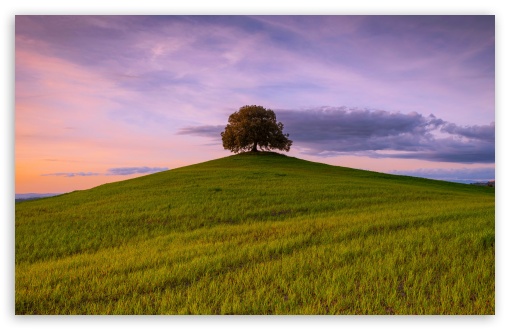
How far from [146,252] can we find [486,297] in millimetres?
5457

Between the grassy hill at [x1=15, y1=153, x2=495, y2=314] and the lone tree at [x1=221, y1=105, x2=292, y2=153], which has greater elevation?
the lone tree at [x1=221, y1=105, x2=292, y2=153]

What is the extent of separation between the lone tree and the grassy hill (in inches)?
705

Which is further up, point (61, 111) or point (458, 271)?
point (61, 111)

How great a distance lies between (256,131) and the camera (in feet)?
104

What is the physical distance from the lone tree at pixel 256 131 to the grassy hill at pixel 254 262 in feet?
58.7

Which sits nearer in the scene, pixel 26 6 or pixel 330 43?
pixel 26 6

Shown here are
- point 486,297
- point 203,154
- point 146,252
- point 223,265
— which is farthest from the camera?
point 203,154

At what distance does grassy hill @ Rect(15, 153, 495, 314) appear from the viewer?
201 inches

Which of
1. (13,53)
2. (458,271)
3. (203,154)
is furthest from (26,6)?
(458,271)

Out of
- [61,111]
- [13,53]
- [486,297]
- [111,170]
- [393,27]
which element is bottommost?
[486,297]

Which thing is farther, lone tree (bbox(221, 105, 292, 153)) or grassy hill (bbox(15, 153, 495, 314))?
lone tree (bbox(221, 105, 292, 153))

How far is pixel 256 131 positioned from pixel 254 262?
84.2 feet

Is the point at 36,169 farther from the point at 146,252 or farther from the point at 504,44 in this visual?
the point at 504,44

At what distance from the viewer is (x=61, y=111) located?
810 centimetres
